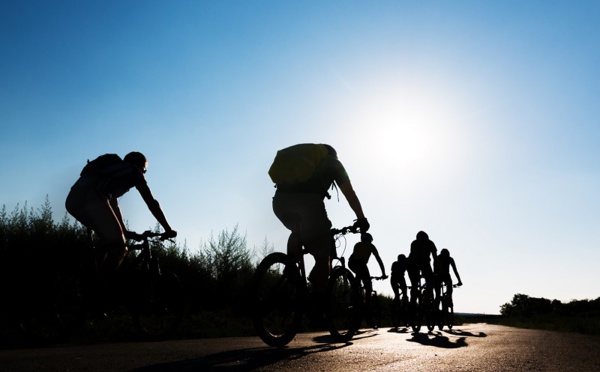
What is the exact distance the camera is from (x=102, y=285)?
7488 mm

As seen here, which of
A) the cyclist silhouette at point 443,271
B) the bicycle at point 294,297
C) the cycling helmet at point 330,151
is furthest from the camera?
the cyclist silhouette at point 443,271

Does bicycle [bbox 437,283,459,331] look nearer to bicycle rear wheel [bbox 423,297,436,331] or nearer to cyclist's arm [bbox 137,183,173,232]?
bicycle rear wheel [bbox 423,297,436,331]

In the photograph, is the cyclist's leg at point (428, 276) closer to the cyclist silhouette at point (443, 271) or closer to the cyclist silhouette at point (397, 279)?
the cyclist silhouette at point (443, 271)

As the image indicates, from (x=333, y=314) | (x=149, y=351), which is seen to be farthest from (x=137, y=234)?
(x=333, y=314)

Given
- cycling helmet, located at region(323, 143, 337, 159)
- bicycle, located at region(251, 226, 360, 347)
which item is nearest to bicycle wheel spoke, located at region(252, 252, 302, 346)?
bicycle, located at region(251, 226, 360, 347)

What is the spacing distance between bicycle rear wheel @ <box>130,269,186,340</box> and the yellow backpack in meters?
2.42

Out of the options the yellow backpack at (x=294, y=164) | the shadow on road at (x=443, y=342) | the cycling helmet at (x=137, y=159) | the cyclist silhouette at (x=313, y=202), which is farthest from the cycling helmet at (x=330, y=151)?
the shadow on road at (x=443, y=342)

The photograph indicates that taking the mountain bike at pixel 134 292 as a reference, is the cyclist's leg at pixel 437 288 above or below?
above

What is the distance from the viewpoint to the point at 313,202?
6688mm

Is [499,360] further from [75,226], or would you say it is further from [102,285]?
[75,226]

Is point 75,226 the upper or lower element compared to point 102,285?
upper

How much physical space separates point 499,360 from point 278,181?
2.82 m

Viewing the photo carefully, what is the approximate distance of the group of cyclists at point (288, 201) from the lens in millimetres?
6621

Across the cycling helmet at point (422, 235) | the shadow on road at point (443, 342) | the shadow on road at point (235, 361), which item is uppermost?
the cycling helmet at point (422, 235)
